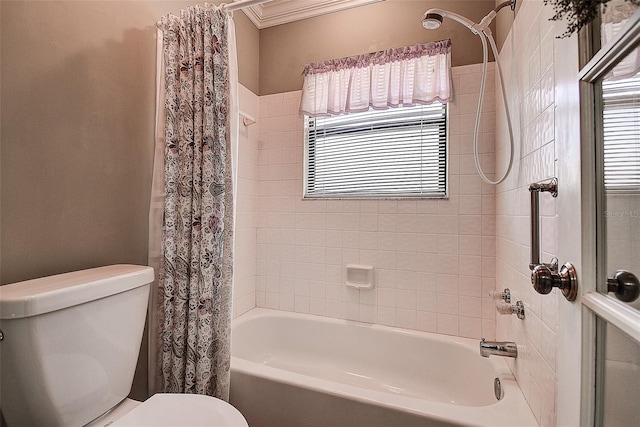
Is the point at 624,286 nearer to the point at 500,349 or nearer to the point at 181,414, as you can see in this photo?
the point at 500,349

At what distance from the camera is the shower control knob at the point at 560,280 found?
56 cm

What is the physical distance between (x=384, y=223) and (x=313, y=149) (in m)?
0.74

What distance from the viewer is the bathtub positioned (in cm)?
114

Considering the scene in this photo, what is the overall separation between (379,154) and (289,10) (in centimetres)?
122

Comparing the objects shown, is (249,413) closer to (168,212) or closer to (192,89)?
(168,212)

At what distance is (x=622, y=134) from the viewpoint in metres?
0.48

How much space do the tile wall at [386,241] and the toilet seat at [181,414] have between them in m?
1.14

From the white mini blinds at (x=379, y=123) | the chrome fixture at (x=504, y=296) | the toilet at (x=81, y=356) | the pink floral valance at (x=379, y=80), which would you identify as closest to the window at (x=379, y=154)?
the white mini blinds at (x=379, y=123)

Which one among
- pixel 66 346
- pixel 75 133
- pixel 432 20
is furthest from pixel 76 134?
pixel 432 20

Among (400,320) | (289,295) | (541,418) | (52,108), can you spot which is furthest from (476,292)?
(52,108)

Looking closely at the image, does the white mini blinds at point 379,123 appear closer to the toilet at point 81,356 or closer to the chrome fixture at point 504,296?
the chrome fixture at point 504,296

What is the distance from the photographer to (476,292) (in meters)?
1.76

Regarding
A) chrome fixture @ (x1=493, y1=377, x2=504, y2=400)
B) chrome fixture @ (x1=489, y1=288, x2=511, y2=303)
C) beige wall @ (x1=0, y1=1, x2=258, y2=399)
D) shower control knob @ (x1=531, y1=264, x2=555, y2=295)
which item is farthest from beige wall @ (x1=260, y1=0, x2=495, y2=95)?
chrome fixture @ (x1=493, y1=377, x2=504, y2=400)

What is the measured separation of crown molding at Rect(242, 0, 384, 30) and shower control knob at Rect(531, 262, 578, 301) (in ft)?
6.64
